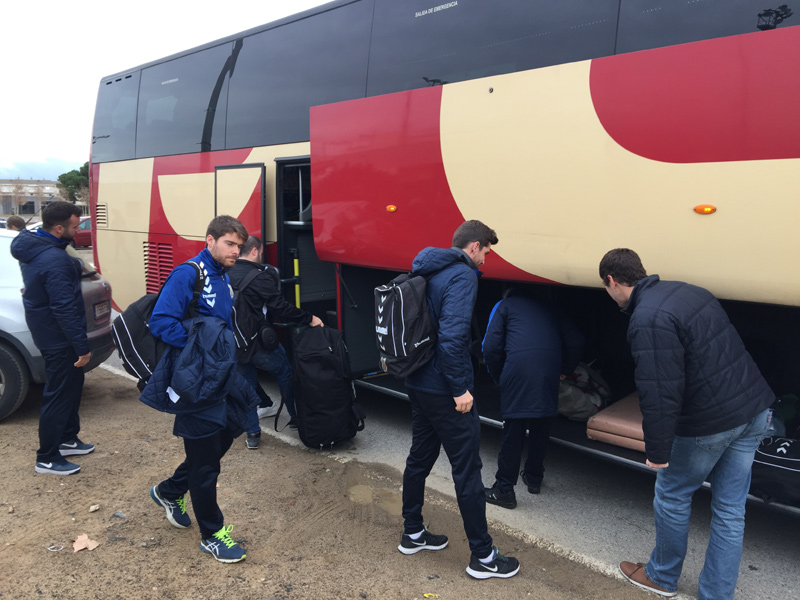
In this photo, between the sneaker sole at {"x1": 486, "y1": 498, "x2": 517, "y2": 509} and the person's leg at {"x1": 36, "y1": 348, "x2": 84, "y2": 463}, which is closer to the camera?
the sneaker sole at {"x1": 486, "y1": 498, "x2": 517, "y2": 509}

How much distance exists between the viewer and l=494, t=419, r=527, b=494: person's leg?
12.9 feet

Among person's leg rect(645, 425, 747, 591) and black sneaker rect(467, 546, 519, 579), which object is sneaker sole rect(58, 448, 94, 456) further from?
person's leg rect(645, 425, 747, 591)

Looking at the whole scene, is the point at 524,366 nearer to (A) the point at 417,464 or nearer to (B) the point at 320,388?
(A) the point at 417,464

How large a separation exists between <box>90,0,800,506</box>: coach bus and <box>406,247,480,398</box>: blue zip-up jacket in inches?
37.4

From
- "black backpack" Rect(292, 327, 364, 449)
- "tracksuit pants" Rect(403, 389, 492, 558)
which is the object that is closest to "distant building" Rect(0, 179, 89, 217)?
"black backpack" Rect(292, 327, 364, 449)

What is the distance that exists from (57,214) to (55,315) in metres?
0.70

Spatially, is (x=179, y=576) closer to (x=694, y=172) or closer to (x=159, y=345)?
(x=159, y=345)

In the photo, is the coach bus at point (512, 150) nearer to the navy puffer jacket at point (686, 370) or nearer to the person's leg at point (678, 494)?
the navy puffer jacket at point (686, 370)

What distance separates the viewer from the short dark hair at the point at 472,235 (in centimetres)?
318

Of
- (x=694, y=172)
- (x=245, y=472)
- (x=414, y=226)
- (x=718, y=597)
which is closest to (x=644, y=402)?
(x=718, y=597)

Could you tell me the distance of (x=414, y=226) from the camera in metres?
4.52

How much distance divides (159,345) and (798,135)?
329 centimetres

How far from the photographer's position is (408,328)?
3.05 metres

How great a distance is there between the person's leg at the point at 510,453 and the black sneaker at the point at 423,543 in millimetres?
692
